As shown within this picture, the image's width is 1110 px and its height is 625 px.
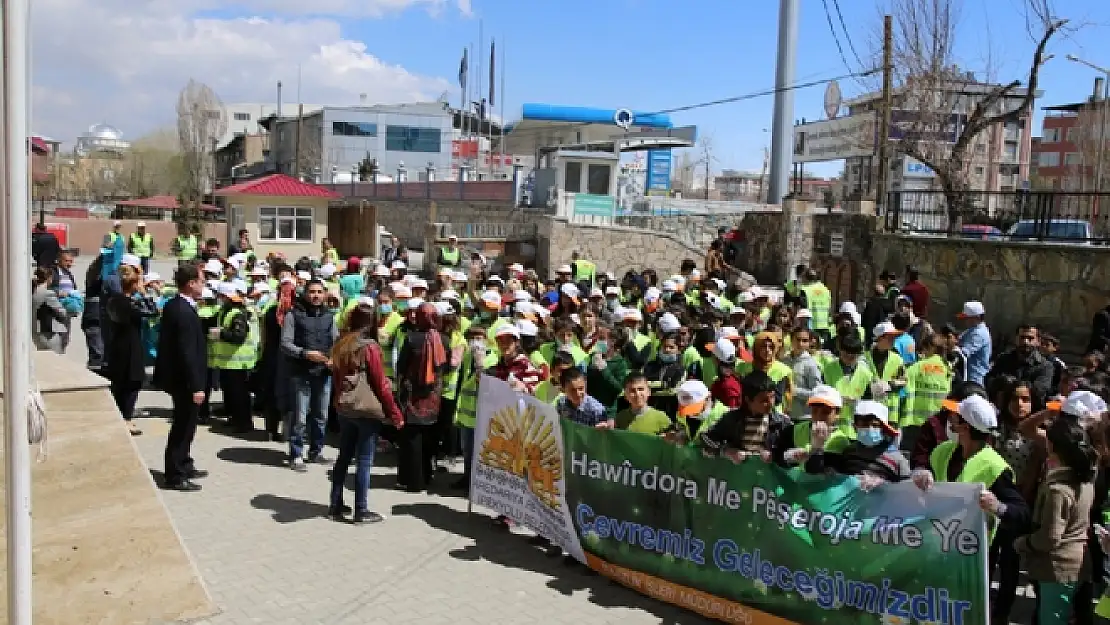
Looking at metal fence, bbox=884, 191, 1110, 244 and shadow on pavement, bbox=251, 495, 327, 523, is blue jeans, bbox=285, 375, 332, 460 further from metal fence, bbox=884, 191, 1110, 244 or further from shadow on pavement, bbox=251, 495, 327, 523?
metal fence, bbox=884, 191, 1110, 244

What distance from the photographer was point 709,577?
612cm

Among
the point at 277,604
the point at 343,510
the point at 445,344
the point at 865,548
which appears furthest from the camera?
the point at 445,344

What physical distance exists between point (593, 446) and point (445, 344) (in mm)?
2778

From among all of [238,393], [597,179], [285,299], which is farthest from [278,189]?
[285,299]

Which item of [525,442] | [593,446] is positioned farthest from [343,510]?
[593,446]

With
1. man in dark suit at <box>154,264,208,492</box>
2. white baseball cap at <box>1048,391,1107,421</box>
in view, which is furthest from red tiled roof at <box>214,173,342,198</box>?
white baseball cap at <box>1048,391,1107,421</box>

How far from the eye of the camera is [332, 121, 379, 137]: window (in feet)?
244

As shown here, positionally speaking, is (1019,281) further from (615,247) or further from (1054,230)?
(615,247)

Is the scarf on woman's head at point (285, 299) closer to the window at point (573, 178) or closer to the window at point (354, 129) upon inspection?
the window at point (573, 178)

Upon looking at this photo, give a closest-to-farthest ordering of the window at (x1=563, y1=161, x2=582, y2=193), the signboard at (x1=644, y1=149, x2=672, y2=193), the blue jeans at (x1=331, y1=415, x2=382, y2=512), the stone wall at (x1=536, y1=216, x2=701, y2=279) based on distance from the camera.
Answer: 1. the blue jeans at (x1=331, y1=415, x2=382, y2=512)
2. the stone wall at (x1=536, y1=216, x2=701, y2=279)
3. the window at (x1=563, y1=161, x2=582, y2=193)
4. the signboard at (x1=644, y1=149, x2=672, y2=193)

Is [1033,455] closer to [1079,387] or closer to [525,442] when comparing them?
[1079,387]

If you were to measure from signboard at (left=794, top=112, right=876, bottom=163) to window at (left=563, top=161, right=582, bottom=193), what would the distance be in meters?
7.29

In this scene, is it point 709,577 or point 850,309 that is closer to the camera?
point 709,577

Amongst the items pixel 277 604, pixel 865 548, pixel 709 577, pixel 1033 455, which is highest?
pixel 1033 455
